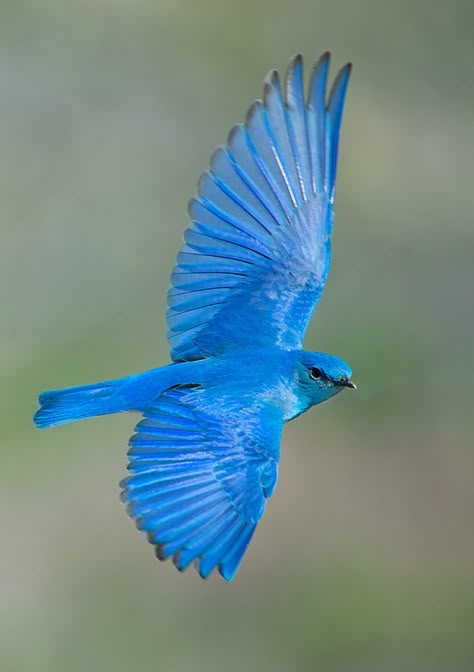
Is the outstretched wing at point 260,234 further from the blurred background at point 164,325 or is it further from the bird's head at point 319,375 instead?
the blurred background at point 164,325

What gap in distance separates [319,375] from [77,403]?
1009mm

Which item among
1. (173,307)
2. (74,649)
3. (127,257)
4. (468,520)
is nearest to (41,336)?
(127,257)

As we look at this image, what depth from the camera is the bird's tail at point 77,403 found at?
18.6ft

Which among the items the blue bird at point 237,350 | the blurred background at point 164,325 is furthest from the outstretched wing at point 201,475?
the blurred background at point 164,325

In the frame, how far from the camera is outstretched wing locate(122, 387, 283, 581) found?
4.94 meters

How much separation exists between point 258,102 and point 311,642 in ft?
14.0

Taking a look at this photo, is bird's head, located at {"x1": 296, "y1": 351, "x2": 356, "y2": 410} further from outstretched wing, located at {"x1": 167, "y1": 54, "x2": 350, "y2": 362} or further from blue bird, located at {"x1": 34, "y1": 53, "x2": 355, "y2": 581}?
outstretched wing, located at {"x1": 167, "y1": 54, "x2": 350, "y2": 362}

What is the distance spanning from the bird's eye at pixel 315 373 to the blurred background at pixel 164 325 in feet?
10.9

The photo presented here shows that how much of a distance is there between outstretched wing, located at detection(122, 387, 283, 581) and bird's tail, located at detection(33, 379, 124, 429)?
0.32 meters

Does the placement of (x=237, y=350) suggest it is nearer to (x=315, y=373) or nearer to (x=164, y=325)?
(x=315, y=373)

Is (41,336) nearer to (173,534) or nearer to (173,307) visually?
(173,307)

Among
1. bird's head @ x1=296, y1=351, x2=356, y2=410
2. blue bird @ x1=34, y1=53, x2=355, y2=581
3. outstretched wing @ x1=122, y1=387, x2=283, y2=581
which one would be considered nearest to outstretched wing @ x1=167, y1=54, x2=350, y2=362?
blue bird @ x1=34, y1=53, x2=355, y2=581

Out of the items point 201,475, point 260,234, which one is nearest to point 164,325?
point 260,234

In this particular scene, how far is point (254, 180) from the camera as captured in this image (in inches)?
235
